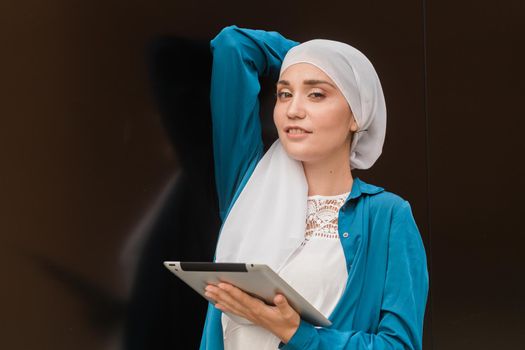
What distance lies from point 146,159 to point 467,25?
5.69 ft

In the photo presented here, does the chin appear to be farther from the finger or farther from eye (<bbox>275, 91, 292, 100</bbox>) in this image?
the finger

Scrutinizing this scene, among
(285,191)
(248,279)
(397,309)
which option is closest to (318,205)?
(285,191)

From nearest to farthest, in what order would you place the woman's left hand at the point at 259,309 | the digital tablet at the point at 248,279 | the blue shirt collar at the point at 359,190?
1. the digital tablet at the point at 248,279
2. the woman's left hand at the point at 259,309
3. the blue shirt collar at the point at 359,190

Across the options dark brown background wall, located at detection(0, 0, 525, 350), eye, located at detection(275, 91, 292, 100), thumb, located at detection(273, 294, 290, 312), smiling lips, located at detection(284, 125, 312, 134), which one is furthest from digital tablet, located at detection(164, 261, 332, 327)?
eye, located at detection(275, 91, 292, 100)

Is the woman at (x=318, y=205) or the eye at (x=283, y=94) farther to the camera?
the eye at (x=283, y=94)

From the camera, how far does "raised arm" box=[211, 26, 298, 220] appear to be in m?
2.30

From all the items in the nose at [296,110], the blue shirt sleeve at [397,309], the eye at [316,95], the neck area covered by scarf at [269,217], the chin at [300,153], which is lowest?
the blue shirt sleeve at [397,309]

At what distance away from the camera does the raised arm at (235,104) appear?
2.30 metres

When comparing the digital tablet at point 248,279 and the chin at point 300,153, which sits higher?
the chin at point 300,153

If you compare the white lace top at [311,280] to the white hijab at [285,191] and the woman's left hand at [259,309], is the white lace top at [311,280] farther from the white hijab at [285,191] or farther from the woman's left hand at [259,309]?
the woman's left hand at [259,309]

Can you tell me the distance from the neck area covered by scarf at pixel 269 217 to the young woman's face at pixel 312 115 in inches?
2.7

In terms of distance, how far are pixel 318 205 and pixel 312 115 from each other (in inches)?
9.5

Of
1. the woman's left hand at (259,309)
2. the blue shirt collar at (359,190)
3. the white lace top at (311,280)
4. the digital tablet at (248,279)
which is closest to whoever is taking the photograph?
the digital tablet at (248,279)

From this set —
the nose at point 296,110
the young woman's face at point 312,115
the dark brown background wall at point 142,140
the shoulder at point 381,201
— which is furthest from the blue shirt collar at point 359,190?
the dark brown background wall at point 142,140
